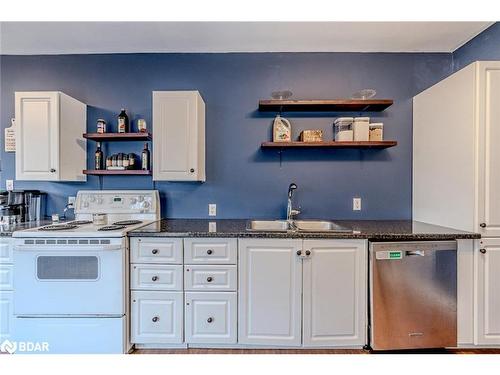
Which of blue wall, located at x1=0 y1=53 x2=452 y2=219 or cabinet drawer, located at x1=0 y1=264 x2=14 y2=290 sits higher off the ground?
blue wall, located at x1=0 y1=53 x2=452 y2=219

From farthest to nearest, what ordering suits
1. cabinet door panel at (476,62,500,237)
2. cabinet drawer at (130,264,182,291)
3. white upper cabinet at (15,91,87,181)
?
white upper cabinet at (15,91,87,181)
cabinet drawer at (130,264,182,291)
cabinet door panel at (476,62,500,237)

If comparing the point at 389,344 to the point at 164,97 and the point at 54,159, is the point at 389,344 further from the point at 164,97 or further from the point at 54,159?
the point at 54,159

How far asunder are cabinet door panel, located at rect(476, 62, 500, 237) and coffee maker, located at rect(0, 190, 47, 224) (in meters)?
3.73

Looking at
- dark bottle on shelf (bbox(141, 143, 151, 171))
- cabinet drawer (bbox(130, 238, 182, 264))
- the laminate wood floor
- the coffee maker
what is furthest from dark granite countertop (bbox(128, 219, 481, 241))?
the coffee maker

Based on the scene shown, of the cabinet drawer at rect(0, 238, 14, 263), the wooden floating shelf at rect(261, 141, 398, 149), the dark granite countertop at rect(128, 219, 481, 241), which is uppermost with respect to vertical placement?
the wooden floating shelf at rect(261, 141, 398, 149)

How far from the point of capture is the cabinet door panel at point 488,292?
1.83m

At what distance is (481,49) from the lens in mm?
2223

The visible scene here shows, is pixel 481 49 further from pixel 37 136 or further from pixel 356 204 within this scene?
pixel 37 136

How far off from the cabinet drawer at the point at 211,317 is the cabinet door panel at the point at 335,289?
1.76 feet

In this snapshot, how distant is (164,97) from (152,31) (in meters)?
0.60

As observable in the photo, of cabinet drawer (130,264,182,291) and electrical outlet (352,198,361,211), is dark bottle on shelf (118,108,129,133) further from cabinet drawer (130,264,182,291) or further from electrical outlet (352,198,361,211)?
electrical outlet (352,198,361,211)

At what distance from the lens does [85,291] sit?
183 cm

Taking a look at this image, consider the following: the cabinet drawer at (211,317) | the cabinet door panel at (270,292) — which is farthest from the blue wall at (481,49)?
the cabinet drawer at (211,317)

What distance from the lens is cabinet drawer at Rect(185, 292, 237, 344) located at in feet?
6.21
